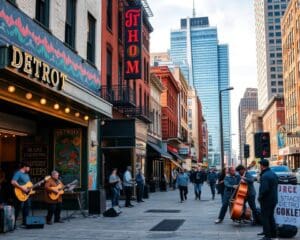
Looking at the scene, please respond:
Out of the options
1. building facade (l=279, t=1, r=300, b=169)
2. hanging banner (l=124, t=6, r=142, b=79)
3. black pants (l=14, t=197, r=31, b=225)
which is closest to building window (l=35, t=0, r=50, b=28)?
black pants (l=14, t=197, r=31, b=225)

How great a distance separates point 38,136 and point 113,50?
373 inches

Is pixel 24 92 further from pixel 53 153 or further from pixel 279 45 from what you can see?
pixel 279 45

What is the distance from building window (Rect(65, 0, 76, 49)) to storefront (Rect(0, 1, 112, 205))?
0.71 m

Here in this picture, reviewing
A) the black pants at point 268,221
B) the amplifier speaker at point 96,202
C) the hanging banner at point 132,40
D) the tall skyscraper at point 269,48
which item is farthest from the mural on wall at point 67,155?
the tall skyscraper at point 269,48

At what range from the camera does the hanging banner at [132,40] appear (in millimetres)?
26812

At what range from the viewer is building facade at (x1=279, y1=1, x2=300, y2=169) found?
281 ft

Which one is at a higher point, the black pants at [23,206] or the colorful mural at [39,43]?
the colorful mural at [39,43]

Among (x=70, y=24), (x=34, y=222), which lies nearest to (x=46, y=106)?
(x=34, y=222)

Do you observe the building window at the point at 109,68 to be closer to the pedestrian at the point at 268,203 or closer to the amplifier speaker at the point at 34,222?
the amplifier speaker at the point at 34,222

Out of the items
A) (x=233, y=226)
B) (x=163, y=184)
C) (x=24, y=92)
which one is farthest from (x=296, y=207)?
(x=163, y=184)

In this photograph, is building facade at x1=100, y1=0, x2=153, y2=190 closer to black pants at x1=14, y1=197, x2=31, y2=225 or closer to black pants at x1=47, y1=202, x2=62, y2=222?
black pants at x1=47, y1=202, x2=62, y2=222

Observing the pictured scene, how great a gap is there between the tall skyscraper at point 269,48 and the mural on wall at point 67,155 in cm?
14086

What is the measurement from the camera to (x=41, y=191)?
18516 millimetres

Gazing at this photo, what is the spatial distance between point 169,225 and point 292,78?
3243 inches
